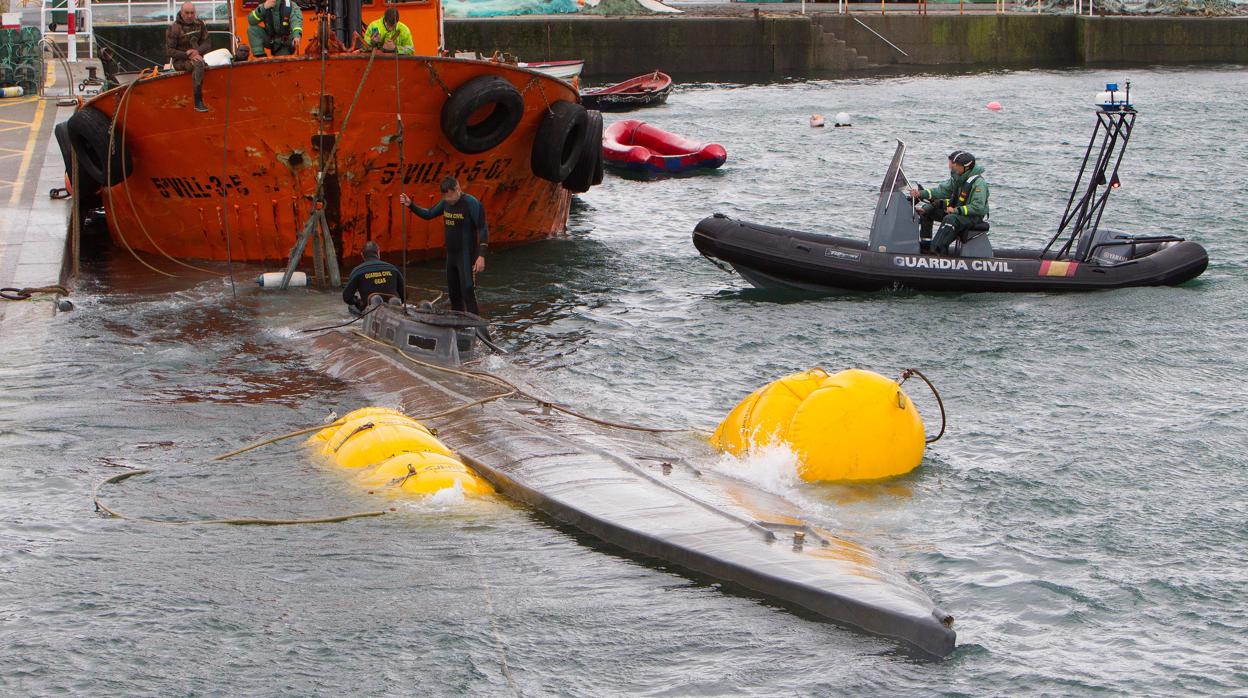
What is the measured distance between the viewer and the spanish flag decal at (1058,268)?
54.9ft

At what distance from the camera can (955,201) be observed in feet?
54.2

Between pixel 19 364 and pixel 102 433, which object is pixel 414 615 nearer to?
pixel 102 433

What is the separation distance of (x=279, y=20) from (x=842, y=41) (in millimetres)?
36638

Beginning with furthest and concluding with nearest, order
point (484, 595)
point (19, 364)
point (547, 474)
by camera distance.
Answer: point (19, 364)
point (547, 474)
point (484, 595)

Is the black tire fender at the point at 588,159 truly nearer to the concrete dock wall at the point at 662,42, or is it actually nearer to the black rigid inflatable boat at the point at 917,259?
the black rigid inflatable boat at the point at 917,259

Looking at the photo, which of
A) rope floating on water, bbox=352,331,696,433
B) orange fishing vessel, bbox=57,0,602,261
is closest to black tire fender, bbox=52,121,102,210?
orange fishing vessel, bbox=57,0,602,261

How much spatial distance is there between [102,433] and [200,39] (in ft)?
30.6

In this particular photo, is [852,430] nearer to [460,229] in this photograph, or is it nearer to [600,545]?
[600,545]

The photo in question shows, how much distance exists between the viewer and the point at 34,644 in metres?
7.29

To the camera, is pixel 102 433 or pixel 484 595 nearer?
pixel 484 595

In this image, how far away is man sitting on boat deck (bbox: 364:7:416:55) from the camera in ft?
53.9

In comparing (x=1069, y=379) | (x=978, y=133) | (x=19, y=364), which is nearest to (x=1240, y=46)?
(x=978, y=133)

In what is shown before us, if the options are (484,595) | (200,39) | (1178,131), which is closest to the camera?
(484,595)

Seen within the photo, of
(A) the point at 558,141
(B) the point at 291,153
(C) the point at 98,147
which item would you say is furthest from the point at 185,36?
(A) the point at 558,141
